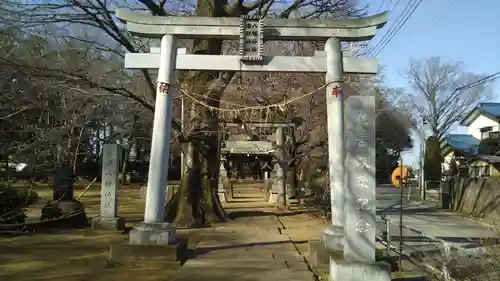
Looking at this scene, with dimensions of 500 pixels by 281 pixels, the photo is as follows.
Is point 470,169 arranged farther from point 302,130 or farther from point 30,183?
point 30,183

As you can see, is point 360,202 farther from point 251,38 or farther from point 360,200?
point 251,38

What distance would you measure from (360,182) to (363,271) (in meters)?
1.39

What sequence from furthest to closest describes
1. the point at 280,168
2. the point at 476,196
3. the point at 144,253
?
the point at 476,196 → the point at 280,168 → the point at 144,253

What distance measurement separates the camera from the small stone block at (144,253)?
9.77m

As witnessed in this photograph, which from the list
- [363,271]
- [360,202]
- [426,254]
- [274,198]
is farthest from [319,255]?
[274,198]

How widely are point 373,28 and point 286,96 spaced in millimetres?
9565

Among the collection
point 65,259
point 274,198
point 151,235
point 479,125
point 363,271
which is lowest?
point 65,259

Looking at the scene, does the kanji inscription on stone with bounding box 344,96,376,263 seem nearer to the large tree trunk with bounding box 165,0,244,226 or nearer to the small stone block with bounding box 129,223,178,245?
the small stone block with bounding box 129,223,178,245

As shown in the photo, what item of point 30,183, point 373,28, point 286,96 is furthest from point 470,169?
point 30,183

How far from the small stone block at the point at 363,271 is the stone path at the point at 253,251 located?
42.1 inches

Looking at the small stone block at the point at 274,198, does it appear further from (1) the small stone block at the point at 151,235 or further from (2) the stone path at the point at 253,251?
(1) the small stone block at the point at 151,235

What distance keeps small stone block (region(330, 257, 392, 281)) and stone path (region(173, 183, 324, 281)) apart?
1069 mm

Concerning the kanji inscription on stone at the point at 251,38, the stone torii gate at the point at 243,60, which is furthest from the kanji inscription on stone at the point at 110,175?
the kanji inscription on stone at the point at 251,38

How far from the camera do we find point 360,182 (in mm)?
7848
